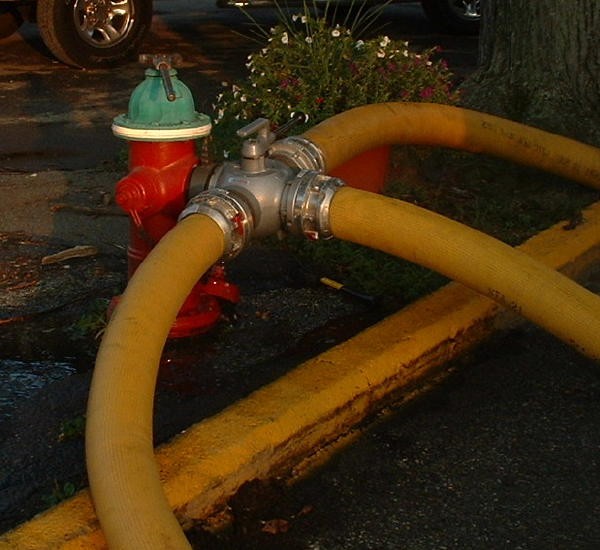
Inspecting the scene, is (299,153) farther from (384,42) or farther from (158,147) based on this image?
(384,42)

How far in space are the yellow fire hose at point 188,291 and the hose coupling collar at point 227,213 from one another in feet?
0.10

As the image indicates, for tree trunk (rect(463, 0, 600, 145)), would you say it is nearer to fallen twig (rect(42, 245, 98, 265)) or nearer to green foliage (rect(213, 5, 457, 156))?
green foliage (rect(213, 5, 457, 156))

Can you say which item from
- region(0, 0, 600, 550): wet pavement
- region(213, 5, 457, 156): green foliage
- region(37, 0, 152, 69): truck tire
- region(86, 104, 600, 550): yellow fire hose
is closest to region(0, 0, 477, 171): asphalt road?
region(37, 0, 152, 69): truck tire

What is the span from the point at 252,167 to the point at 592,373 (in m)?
1.28

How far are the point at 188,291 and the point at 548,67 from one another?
10.2 ft

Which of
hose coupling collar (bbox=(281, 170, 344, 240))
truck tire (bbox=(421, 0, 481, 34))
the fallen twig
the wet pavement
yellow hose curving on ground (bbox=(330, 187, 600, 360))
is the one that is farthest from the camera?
truck tire (bbox=(421, 0, 481, 34))

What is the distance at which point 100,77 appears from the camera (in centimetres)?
835

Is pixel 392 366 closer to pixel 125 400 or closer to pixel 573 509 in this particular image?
pixel 573 509

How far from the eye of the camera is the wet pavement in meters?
2.69

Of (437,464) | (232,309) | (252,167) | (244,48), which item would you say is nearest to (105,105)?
(244,48)

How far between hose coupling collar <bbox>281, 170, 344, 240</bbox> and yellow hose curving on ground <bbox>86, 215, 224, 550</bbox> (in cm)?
28

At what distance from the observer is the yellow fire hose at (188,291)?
2.27 metres

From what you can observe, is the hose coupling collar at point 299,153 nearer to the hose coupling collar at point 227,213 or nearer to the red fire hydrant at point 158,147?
the red fire hydrant at point 158,147

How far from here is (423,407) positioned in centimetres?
326
